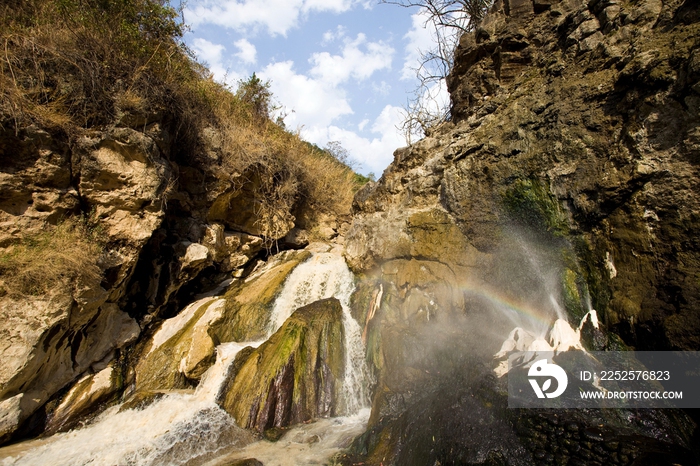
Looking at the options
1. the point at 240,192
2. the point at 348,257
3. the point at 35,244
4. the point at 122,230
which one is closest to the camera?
the point at 35,244

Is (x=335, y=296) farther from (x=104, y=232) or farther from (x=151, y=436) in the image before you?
(x=104, y=232)

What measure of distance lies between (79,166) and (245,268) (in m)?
4.78

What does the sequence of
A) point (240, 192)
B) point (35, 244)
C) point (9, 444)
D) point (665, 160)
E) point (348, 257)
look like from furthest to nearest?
point (240, 192) < point (348, 257) < point (35, 244) < point (9, 444) < point (665, 160)

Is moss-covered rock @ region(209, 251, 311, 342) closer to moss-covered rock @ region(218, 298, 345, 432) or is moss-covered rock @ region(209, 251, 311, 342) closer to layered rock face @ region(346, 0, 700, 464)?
moss-covered rock @ region(218, 298, 345, 432)

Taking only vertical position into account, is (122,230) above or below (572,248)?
above

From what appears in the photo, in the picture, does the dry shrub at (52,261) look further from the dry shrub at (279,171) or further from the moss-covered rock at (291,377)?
the dry shrub at (279,171)

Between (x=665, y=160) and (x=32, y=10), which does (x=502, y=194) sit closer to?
(x=665, y=160)

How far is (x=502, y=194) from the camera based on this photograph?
575cm

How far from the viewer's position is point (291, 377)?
18.9 feet

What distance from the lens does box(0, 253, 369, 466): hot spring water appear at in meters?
4.48

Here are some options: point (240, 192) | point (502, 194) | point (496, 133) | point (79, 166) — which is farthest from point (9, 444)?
point (496, 133)
